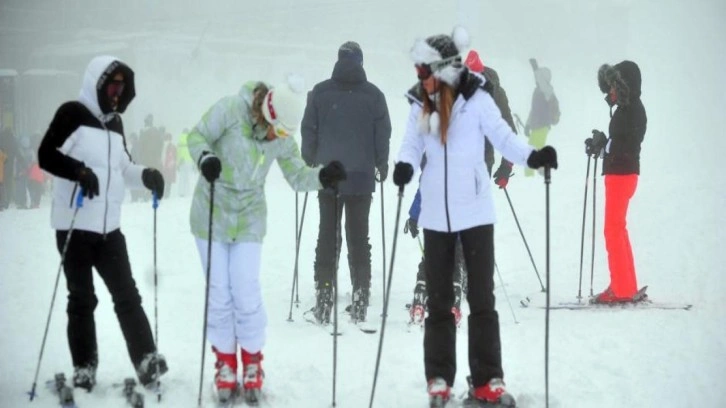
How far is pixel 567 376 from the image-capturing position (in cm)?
425

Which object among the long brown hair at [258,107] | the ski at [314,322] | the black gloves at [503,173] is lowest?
the ski at [314,322]

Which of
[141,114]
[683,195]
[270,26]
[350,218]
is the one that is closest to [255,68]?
[270,26]

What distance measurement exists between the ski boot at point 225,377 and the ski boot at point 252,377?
54 mm

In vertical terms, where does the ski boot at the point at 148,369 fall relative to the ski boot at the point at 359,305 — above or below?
below

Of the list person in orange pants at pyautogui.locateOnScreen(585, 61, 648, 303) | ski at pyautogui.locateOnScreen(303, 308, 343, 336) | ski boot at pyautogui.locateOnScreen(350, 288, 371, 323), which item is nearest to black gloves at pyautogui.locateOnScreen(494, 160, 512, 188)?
person in orange pants at pyautogui.locateOnScreen(585, 61, 648, 303)

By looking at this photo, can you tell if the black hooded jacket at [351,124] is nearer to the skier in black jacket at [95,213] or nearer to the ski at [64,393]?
the skier in black jacket at [95,213]

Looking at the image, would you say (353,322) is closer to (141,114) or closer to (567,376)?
(567,376)

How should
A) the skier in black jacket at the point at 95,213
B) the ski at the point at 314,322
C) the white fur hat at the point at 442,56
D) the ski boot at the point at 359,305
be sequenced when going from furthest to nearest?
1. the ski boot at the point at 359,305
2. the ski at the point at 314,322
3. the skier in black jacket at the point at 95,213
4. the white fur hat at the point at 442,56

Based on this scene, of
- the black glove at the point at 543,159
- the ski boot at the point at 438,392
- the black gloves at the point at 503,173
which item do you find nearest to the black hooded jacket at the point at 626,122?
the black gloves at the point at 503,173

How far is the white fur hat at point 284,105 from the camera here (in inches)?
142

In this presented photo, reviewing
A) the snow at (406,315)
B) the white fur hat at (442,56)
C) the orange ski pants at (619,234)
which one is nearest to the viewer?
the white fur hat at (442,56)

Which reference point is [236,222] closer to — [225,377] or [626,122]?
[225,377]

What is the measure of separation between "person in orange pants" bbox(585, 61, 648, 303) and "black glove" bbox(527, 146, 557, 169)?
107 inches

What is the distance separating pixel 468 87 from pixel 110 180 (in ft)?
6.12
